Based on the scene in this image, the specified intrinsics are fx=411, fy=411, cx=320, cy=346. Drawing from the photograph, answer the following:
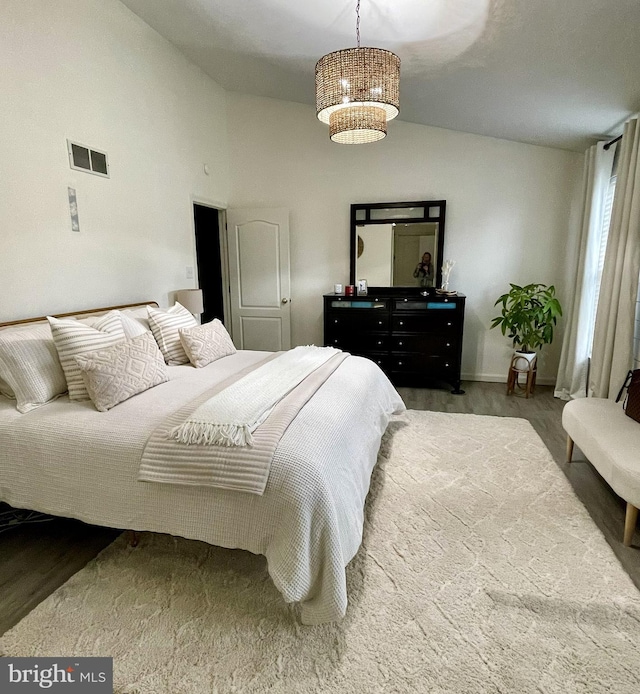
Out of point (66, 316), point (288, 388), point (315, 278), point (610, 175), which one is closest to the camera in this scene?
point (288, 388)

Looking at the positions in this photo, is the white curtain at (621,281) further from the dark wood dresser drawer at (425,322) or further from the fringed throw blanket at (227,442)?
the fringed throw blanket at (227,442)

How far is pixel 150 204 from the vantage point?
3.62 metres

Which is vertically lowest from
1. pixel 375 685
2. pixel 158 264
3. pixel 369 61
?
pixel 375 685

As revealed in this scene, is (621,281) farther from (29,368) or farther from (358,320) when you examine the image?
(29,368)

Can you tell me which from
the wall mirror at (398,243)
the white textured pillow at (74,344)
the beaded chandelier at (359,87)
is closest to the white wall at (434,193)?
the wall mirror at (398,243)

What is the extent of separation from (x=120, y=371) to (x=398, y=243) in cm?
337

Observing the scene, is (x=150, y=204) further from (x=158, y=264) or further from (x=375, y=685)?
(x=375, y=685)

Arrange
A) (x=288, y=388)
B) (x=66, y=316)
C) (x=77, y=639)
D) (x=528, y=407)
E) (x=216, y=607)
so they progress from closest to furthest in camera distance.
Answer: (x=77, y=639), (x=216, y=607), (x=288, y=388), (x=66, y=316), (x=528, y=407)

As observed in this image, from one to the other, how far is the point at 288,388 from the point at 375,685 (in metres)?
1.27

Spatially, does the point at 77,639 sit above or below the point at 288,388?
below

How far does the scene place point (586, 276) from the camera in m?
3.81

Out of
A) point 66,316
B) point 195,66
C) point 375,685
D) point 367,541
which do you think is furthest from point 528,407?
point 195,66

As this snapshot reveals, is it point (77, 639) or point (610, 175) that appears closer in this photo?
point (77, 639)

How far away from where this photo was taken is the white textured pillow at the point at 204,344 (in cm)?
288
